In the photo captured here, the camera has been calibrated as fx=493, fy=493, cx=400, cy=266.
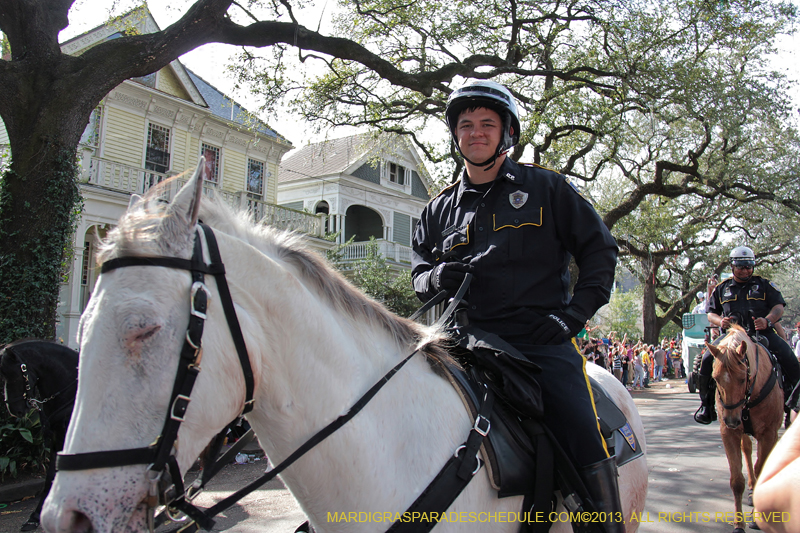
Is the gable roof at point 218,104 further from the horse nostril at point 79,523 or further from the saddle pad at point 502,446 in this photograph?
the horse nostril at point 79,523

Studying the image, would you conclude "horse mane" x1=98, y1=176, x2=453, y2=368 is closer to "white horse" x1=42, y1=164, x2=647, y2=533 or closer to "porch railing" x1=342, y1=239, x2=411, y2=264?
"white horse" x1=42, y1=164, x2=647, y2=533

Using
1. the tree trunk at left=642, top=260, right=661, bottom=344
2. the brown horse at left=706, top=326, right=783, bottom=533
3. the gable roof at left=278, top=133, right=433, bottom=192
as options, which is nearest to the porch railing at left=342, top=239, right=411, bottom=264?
the gable roof at left=278, top=133, right=433, bottom=192

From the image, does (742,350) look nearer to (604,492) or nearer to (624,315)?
(604,492)

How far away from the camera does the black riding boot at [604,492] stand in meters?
1.99

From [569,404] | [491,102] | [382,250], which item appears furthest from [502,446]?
[382,250]

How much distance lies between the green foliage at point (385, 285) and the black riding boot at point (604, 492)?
16110mm

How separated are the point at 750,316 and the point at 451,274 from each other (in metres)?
6.28

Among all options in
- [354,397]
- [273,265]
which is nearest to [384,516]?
[354,397]

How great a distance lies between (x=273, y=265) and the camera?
169cm

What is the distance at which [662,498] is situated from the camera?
18.6 ft

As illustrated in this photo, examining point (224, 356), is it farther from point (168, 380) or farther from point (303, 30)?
point (303, 30)

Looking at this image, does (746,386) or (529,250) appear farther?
(746,386)

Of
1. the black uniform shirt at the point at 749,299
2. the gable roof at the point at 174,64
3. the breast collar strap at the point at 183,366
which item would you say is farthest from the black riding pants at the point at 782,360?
the gable roof at the point at 174,64

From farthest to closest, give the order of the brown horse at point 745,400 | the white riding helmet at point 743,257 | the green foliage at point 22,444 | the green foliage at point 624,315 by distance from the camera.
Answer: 1. the green foliage at point 624,315
2. the green foliage at point 22,444
3. the white riding helmet at point 743,257
4. the brown horse at point 745,400
